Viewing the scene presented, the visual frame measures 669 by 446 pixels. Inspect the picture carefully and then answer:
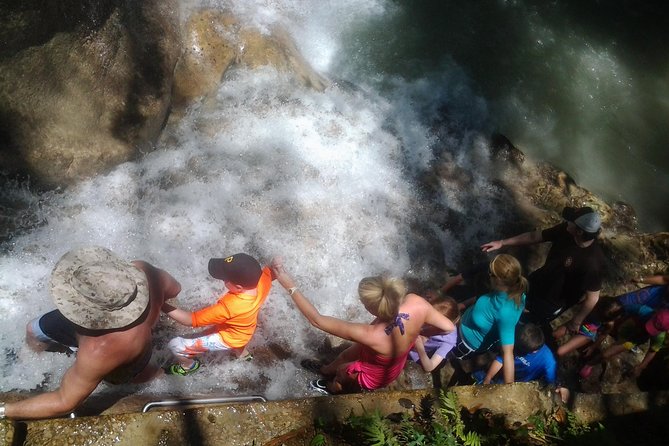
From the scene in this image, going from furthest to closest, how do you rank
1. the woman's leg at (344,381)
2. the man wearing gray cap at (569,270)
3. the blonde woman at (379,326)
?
the man wearing gray cap at (569,270), the woman's leg at (344,381), the blonde woman at (379,326)

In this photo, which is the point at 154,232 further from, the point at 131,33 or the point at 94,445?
the point at 94,445

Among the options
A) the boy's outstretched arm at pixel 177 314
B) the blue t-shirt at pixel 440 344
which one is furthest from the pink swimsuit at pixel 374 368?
the boy's outstretched arm at pixel 177 314

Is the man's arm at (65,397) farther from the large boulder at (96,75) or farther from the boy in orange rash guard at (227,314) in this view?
the large boulder at (96,75)

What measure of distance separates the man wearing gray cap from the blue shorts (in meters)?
4.32

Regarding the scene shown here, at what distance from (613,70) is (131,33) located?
404 inches

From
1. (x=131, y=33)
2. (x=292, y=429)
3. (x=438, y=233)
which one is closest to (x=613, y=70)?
(x=438, y=233)

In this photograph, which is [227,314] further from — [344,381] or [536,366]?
[536,366]

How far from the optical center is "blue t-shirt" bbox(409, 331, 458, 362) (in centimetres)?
479

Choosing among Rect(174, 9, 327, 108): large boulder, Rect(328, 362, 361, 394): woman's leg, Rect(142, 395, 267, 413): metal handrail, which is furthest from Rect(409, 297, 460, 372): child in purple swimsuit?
Rect(174, 9, 327, 108): large boulder

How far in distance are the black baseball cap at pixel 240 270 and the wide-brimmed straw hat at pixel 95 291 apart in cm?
76

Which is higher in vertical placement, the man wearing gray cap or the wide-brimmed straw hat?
the wide-brimmed straw hat

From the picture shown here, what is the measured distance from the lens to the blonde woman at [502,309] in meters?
4.23

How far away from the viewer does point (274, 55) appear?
726 centimetres

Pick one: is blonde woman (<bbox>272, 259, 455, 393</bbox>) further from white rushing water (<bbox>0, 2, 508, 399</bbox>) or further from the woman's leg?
white rushing water (<bbox>0, 2, 508, 399</bbox>)
